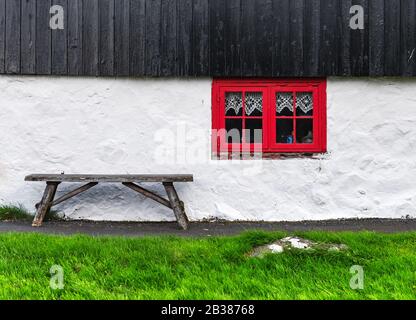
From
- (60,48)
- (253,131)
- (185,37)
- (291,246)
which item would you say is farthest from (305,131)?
(60,48)

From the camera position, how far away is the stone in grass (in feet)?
16.7

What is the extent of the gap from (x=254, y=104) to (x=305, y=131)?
985 millimetres

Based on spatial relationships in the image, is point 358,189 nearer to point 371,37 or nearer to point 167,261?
point 371,37

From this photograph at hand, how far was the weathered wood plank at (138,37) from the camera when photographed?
24.5 ft

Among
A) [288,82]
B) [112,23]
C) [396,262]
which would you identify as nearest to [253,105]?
[288,82]

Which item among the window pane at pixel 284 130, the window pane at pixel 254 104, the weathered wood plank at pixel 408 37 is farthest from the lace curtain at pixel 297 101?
the weathered wood plank at pixel 408 37

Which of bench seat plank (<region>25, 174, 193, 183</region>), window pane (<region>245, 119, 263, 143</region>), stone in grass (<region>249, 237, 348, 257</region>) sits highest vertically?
window pane (<region>245, 119, 263, 143</region>)

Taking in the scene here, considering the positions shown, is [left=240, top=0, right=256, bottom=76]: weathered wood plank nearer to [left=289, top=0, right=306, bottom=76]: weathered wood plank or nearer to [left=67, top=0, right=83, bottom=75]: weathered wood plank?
[left=289, top=0, right=306, bottom=76]: weathered wood plank

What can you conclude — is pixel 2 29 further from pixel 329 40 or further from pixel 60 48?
pixel 329 40

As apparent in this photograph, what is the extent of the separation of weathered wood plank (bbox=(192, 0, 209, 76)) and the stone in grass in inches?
131

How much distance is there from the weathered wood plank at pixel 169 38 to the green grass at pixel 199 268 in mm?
3103

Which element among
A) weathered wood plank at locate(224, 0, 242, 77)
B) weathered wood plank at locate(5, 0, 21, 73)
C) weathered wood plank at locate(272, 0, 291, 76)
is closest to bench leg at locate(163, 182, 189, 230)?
weathered wood plank at locate(224, 0, 242, 77)

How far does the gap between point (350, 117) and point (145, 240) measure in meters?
4.10

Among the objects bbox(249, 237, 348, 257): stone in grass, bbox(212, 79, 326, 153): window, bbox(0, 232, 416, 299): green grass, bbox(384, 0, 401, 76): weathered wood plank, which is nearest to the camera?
bbox(0, 232, 416, 299): green grass
